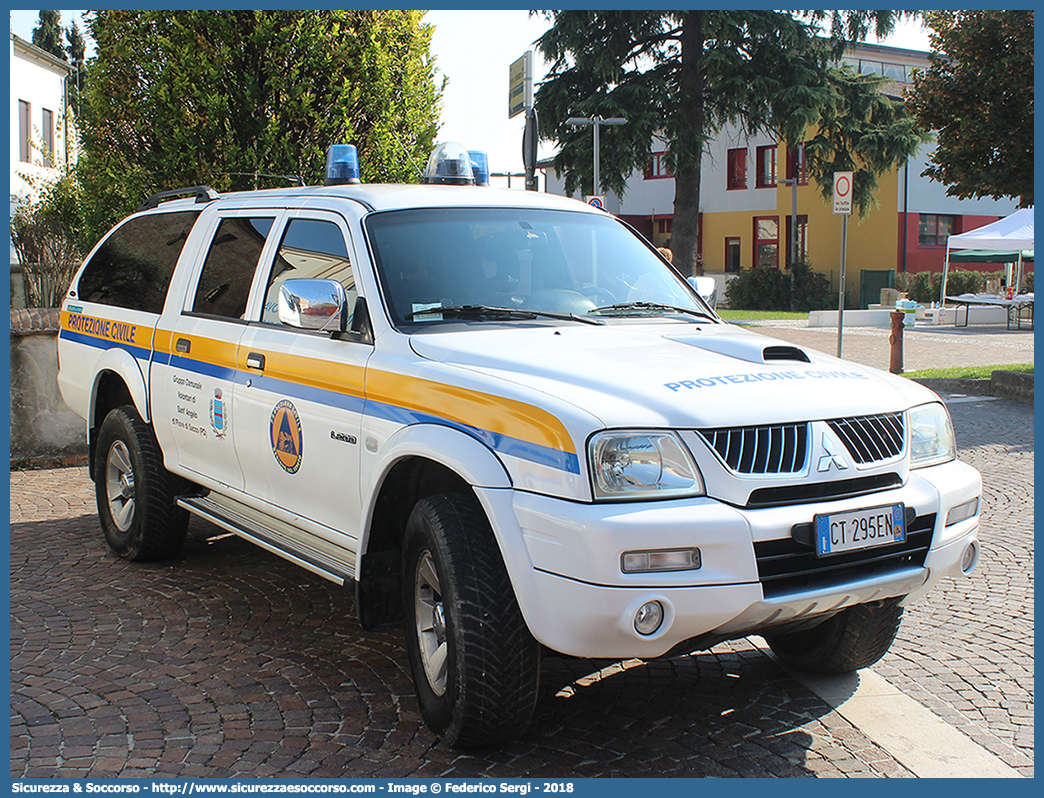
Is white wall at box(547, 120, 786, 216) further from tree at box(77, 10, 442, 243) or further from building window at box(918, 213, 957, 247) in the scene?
tree at box(77, 10, 442, 243)

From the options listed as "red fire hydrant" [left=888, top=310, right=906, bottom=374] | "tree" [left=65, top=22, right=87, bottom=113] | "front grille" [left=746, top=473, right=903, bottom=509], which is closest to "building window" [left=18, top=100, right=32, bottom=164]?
"tree" [left=65, top=22, right=87, bottom=113]

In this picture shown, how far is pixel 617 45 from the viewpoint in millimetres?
27750

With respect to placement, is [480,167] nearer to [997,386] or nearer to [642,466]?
[642,466]

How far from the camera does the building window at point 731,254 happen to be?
48.2 m

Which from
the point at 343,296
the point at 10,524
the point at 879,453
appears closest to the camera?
the point at 879,453

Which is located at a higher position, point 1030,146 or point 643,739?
point 1030,146

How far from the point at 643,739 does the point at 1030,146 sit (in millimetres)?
11871

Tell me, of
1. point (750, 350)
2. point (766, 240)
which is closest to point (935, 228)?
point (766, 240)

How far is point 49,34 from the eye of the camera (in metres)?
55.7

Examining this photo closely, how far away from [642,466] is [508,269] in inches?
62.0

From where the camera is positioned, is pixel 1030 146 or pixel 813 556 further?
pixel 1030 146

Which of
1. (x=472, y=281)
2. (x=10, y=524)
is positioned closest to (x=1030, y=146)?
(x=472, y=281)

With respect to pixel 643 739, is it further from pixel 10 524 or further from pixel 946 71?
pixel 946 71

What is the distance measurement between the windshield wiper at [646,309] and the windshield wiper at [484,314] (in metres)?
0.19
